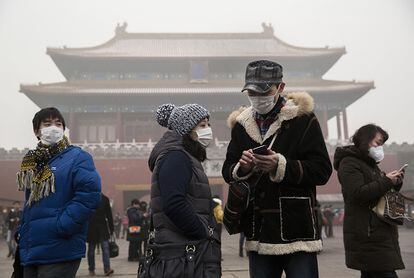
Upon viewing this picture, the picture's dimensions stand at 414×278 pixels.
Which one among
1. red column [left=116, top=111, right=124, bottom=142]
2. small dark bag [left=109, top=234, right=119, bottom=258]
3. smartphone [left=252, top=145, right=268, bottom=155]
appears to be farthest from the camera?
red column [left=116, top=111, right=124, bottom=142]

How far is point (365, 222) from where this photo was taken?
263 centimetres

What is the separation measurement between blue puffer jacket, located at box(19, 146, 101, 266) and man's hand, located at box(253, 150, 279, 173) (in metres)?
1.04

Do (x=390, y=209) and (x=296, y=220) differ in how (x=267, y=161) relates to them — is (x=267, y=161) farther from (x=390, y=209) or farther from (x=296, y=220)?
(x=390, y=209)

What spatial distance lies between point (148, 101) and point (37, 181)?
20.3 m

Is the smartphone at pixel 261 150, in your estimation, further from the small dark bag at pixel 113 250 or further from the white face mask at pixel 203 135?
the small dark bag at pixel 113 250

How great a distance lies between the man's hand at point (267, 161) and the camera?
201 cm

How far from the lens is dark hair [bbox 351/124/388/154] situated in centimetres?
279

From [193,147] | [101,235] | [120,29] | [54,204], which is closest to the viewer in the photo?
[193,147]

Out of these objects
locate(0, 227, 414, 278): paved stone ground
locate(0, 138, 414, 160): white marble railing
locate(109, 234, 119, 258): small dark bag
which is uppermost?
locate(0, 138, 414, 160): white marble railing

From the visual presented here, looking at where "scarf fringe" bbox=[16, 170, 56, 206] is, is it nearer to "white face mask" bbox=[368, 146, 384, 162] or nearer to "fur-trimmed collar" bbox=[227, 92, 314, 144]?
"fur-trimmed collar" bbox=[227, 92, 314, 144]

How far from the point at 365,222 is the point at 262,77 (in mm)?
1089

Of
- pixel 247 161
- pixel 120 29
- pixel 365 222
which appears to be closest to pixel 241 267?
pixel 365 222

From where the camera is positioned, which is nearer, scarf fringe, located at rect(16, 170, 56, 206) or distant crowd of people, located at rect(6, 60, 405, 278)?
distant crowd of people, located at rect(6, 60, 405, 278)

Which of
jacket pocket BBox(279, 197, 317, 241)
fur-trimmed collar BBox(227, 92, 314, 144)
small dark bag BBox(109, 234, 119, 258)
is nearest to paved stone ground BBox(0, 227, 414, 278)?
small dark bag BBox(109, 234, 119, 258)
